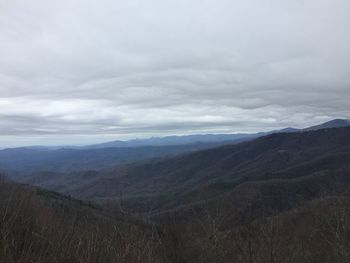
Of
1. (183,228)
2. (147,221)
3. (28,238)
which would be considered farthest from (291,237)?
(28,238)

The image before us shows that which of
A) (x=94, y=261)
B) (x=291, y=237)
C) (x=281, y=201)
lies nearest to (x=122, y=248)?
(x=94, y=261)

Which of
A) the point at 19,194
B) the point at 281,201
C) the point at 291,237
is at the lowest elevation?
the point at 281,201

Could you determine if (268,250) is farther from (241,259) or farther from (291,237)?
(291,237)

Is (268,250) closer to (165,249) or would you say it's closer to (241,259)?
(241,259)

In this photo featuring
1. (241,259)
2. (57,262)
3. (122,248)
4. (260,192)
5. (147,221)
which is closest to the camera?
(57,262)

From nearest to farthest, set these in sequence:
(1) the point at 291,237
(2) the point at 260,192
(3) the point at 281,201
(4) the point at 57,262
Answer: (4) the point at 57,262 → (1) the point at 291,237 → (3) the point at 281,201 → (2) the point at 260,192

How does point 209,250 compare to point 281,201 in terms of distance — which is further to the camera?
point 281,201

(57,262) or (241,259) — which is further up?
(57,262)

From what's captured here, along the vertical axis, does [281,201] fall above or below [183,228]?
below

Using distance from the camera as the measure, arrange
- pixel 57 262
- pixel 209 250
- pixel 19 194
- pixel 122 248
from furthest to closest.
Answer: pixel 19 194 < pixel 209 250 < pixel 122 248 < pixel 57 262
